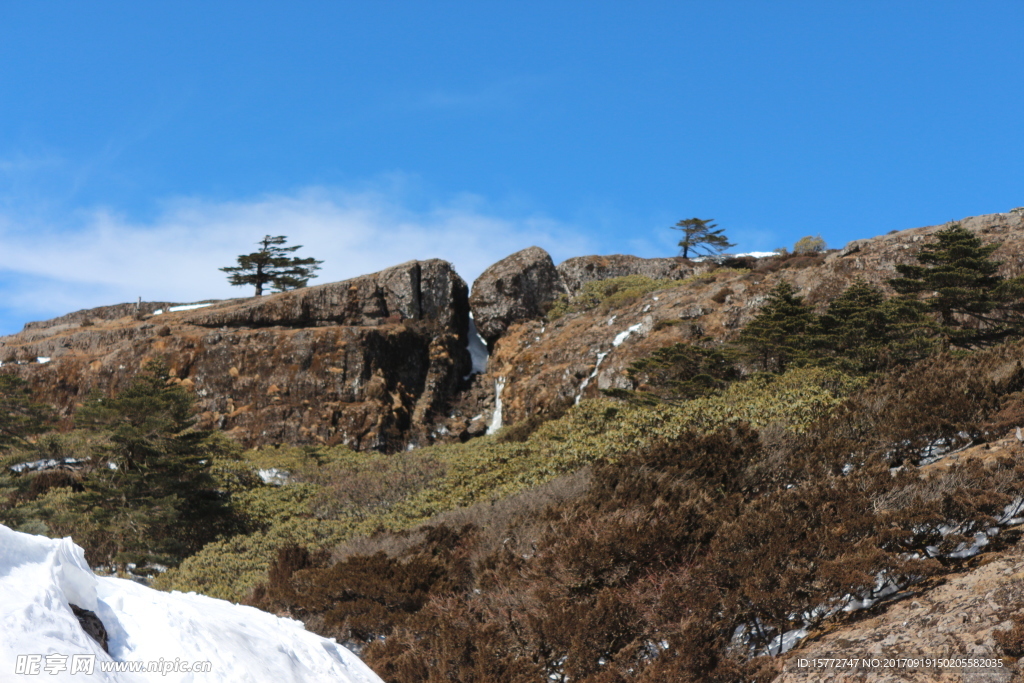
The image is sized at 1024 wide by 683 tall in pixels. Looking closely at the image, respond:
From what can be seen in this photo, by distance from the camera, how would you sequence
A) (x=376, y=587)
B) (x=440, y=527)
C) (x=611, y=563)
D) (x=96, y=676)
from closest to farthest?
1. (x=96, y=676)
2. (x=611, y=563)
3. (x=376, y=587)
4. (x=440, y=527)

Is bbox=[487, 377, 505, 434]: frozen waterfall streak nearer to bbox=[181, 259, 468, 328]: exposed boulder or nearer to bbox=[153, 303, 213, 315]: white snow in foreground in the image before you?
bbox=[181, 259, 468, 328]: exposed boulder

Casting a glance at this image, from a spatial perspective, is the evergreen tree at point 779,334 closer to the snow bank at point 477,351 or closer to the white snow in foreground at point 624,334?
the white snow in foreground at point 624,334

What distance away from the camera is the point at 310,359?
28812 millimetres

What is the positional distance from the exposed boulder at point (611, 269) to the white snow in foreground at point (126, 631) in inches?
1165

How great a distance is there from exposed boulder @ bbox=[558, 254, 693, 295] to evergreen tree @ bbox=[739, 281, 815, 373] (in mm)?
16628

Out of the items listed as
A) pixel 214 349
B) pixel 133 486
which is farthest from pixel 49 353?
pixel 133 486

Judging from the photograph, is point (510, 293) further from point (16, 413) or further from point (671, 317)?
point (16, 413)

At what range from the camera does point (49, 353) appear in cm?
3331

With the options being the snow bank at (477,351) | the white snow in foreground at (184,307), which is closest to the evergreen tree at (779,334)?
the snow bank at (477,351)

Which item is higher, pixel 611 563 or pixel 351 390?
pixel 351 390

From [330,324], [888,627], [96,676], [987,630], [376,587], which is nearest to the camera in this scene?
[96,676]

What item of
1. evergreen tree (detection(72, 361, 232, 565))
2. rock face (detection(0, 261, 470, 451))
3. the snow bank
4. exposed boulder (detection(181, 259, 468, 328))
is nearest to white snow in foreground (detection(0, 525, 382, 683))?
evergreen tree (detection(72, 361, 232, 565))

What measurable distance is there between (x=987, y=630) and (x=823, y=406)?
766cm

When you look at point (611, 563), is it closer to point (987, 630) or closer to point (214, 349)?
point (987, 630)
